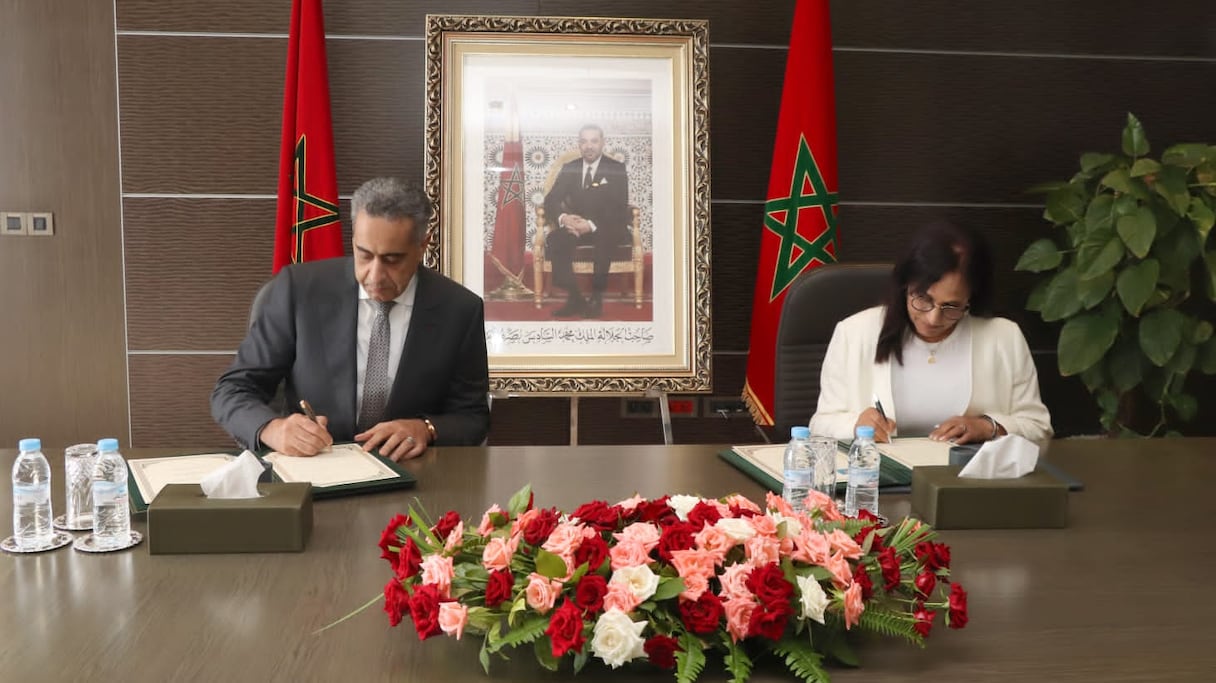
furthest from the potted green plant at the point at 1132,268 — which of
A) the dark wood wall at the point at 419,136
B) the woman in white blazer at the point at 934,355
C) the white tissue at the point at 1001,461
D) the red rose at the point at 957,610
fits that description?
the red rose at the point at 957,610

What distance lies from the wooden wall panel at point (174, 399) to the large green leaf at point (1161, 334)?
334cm

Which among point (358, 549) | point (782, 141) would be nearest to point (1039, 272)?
point (782, 141)

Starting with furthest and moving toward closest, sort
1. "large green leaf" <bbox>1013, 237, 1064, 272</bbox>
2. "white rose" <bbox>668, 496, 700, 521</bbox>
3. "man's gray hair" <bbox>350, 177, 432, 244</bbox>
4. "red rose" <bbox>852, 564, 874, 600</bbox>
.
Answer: "large green leaf" <bbox>1013, 237, 1064, 272</bbox>
"man's gray hair" <bbox>350, 177, 432, 244</bbox>
"white rose" <bbox>668, 496, 700, 521</bbox>
"red rose" <bbox>852, 564, 874, 600</bbox>

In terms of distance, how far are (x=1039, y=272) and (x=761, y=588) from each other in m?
3.43

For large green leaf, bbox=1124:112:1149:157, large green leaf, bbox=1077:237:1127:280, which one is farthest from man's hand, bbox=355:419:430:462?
large green leaf, bbox=1124:112:1149:157

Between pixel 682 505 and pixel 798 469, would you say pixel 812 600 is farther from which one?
pixel 798 469

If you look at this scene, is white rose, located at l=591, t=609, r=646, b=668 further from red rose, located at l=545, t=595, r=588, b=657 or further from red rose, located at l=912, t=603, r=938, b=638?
red rose, located at l=912, t=603, r=938, b=638

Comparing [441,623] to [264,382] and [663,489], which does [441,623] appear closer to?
[663,489]

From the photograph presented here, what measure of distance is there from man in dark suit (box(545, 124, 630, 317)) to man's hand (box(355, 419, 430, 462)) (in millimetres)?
1526

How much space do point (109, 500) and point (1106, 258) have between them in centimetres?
318

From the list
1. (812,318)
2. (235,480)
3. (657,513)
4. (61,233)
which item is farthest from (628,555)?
(61,233)

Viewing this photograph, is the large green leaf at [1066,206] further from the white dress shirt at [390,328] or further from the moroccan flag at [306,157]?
the moroccan flag at [306,157]

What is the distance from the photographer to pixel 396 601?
1163mm

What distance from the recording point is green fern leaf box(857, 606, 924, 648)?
3.72 feet
